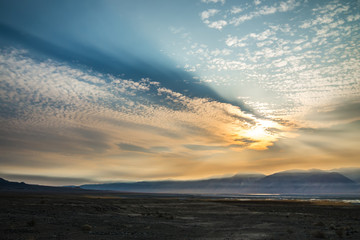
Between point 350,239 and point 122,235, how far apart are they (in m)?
16.0

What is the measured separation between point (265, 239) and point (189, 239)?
5.38 m

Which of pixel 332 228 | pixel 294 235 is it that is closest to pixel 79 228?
pixel 294 235

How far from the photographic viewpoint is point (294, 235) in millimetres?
18969

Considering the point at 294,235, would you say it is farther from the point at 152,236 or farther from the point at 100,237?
the point at 100,237

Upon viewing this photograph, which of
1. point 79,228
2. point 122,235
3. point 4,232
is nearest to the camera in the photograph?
point 4,232

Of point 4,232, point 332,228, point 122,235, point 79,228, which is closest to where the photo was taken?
point 4,232

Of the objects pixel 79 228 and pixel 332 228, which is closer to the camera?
pixel 79 228

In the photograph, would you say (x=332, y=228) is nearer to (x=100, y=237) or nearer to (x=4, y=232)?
(x=100, y=237)

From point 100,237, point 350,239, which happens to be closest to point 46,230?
point 100,237

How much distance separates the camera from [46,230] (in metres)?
18.7

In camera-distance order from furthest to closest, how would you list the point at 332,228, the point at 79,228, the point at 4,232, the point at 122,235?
the point at 332,228
the point at 79,228
the point at 122,235
the point at 4,232

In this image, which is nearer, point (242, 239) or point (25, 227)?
point (242, 239)

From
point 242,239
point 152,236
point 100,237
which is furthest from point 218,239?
point 100,237

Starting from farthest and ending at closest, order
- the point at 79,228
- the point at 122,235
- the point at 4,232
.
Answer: the point at 79,228, the point at 122,235, the point at 4,232
